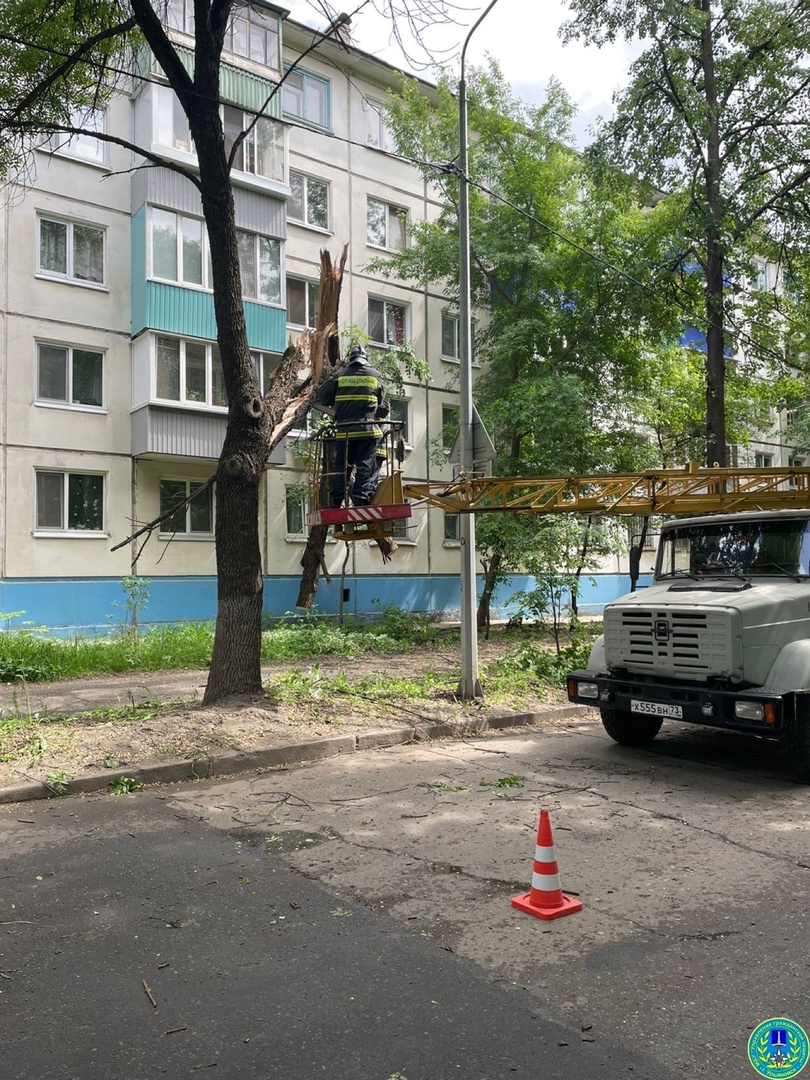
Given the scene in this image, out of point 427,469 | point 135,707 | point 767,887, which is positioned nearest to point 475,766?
point 767,887

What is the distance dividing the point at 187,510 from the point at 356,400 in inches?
518

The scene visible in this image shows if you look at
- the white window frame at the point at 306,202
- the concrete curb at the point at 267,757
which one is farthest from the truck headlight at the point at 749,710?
the white window frame at the point at 306,202

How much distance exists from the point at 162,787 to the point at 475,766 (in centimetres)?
282

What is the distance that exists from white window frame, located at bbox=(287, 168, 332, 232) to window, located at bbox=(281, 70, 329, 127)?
1.54 meters

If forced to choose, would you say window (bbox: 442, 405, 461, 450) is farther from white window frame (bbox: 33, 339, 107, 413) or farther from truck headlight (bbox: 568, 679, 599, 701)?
truck headlight (bbox: 568, 679, 599, 701)

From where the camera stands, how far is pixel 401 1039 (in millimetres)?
3230

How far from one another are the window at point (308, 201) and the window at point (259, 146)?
1.61 meters

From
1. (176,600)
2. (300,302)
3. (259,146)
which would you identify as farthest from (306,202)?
(176,600)

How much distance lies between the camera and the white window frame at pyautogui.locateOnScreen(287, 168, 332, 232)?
24.3m

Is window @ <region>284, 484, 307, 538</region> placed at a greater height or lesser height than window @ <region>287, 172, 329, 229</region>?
lesser

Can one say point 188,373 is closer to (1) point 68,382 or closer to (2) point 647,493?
(1) point 68,382

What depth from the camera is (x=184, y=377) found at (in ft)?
66.5

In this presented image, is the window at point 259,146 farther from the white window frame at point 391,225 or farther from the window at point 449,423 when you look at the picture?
the window at point 449,423

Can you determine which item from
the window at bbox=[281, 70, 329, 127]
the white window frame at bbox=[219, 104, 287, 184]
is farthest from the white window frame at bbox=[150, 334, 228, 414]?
the window at bbox=[281, 70, 329, 127]
